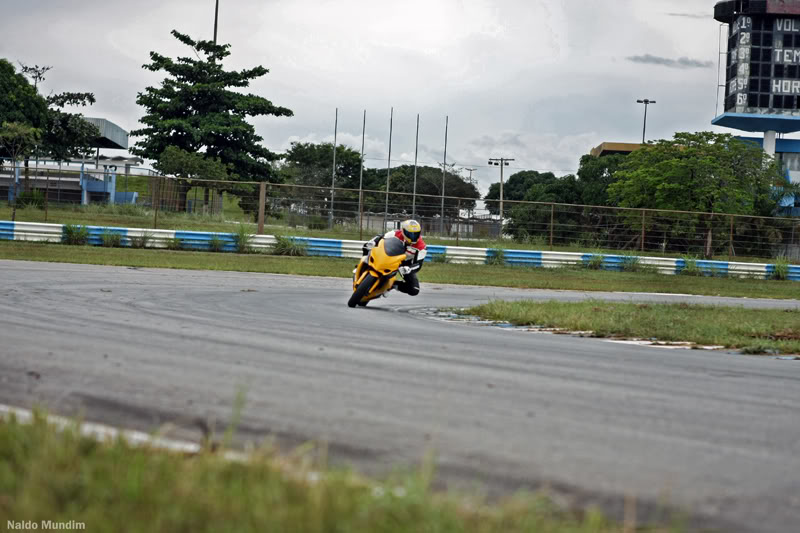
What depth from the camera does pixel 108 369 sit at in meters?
5.43

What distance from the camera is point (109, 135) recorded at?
75.7 m

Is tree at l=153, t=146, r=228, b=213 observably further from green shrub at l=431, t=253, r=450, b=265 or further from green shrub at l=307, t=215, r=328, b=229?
green shrub at l=431, t=253, r=450, b=265

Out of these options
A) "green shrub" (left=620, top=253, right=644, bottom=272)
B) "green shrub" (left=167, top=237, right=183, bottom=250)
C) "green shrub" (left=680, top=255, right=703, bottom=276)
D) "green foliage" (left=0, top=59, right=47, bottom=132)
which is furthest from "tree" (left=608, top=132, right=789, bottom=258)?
"green foliage" (left=0, top=59, right=47, bottom=132)

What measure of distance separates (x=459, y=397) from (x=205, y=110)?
49804mm

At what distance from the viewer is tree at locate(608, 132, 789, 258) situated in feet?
172

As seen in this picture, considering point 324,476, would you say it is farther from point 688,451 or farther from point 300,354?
point 300,354

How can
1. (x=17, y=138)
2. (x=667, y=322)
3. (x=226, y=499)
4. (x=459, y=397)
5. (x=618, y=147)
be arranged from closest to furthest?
(x=226, y=499) → (x=459, y=397) → (x=667, y=322) → (x=17, y=138) → (x=618, y=147)

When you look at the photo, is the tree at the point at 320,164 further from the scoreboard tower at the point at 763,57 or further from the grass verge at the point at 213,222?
the grass verge at the point at 213,222

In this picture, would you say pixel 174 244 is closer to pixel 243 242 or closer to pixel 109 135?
pixel 243 242

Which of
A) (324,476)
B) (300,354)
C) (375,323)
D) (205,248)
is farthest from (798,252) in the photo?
(324,476)

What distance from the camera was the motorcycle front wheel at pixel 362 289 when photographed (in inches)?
492

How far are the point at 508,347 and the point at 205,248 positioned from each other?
64.4 feet

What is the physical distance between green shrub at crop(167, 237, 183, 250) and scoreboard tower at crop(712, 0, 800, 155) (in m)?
54.0

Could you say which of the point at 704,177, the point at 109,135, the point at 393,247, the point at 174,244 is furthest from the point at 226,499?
the point at 109,135
